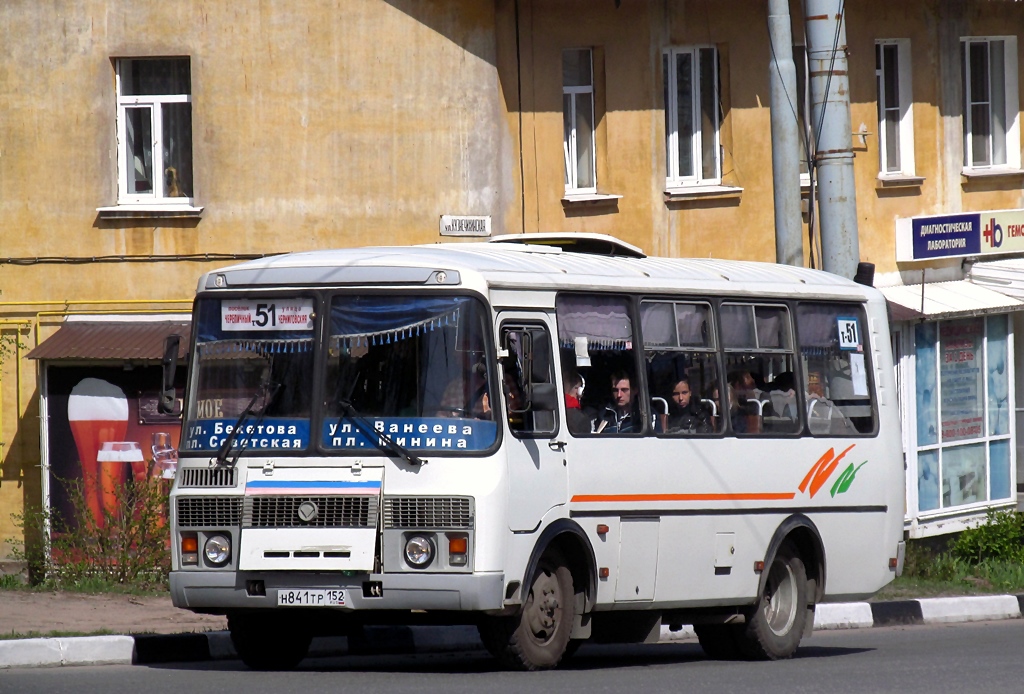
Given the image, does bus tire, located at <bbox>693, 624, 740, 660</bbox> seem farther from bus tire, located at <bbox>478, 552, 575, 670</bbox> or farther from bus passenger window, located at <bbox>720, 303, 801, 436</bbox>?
bus tire, located at <bbox>478, 552, 575, 670</bbox>

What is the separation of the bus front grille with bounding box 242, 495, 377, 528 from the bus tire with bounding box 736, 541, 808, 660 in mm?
3591

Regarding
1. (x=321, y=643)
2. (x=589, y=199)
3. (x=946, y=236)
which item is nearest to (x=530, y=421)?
(x=321, y=643)

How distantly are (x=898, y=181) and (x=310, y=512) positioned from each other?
1311cm

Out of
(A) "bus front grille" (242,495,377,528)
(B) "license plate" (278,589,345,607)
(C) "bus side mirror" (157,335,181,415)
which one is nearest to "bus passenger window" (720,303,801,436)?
(A) "bus front grille" (242,495,377,528)

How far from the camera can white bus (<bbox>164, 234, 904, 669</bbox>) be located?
9789mm

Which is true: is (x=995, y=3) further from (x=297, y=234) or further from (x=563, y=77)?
(x=297, y=234)

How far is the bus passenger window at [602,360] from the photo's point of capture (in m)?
10.8

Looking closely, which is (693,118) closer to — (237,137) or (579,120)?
(579,120)

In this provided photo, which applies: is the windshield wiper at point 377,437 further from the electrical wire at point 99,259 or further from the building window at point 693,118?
the building window at point 693,118

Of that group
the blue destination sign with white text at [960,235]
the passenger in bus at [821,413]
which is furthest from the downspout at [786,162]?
the blue destination sign with white text at [960,235]

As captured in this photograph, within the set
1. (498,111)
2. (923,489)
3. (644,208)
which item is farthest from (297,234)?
(923,489)

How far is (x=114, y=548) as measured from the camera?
1662 cm

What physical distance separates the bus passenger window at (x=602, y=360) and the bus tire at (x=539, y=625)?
3.01 ft

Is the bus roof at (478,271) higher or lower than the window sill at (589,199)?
lower
